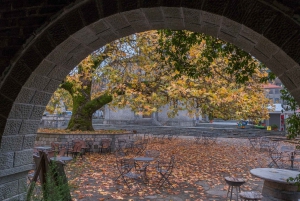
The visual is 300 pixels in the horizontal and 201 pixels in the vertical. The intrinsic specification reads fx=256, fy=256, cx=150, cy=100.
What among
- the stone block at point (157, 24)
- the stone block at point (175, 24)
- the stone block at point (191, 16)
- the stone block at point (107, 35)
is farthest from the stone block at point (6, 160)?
the stone block at point (191, 16)

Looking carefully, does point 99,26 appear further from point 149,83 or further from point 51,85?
point 149,83

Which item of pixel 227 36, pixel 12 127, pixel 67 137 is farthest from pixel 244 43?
pixel 67 137

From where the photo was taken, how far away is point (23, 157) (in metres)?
3.20

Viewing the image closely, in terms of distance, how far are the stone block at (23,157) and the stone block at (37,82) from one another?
2.80ft

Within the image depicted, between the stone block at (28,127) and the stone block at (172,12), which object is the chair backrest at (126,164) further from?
the stone block at (172,12)

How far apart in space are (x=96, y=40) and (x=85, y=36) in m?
0.21

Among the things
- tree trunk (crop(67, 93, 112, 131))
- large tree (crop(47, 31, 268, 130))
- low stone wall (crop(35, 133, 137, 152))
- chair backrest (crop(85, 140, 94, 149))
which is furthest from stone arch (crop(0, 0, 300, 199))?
tree trunk (crop(67, 93, 112, 131))

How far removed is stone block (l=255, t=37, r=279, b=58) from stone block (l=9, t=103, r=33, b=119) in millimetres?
2581

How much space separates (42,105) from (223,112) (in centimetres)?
1281

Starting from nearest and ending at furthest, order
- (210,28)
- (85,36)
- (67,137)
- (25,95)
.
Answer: (210,28)
(85,36)
(25,95)
(67,137)

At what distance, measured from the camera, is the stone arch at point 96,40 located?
2.16 m

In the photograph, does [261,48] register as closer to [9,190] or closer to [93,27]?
[93,27]

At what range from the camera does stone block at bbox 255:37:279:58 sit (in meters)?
2.18

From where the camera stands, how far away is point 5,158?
9.61 ft
